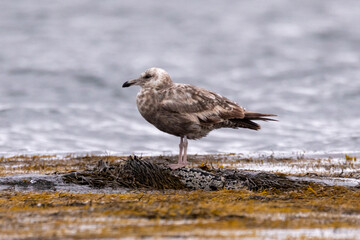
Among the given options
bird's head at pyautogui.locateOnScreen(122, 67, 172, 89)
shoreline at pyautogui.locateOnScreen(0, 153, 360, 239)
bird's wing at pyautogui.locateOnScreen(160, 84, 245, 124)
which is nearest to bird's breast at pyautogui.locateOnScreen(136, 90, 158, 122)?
bird's wing at pyautogui.locateOnScreen(160, 84, 245, 124)

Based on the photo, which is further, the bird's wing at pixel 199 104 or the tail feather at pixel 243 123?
the tail feather at pixel 243 123

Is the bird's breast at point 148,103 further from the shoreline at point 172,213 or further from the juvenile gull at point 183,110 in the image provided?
the shoreline at point 172,213

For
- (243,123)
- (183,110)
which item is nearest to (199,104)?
(183,110)

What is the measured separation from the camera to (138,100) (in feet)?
29.3

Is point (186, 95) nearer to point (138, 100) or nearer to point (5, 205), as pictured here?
point (138, 100)

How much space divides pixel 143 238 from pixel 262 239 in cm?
90

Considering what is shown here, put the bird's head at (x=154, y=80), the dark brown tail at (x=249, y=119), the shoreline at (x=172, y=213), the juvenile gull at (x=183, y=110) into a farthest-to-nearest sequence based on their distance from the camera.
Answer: the dark brown tail at (x=249, y=119) → the bird's head at (x=154, y=80) → the juvenile gull at (x=183, y=110) → the shoreline at (x=172, y=213)

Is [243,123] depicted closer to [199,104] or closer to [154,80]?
[199,104]

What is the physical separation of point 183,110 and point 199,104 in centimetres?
47

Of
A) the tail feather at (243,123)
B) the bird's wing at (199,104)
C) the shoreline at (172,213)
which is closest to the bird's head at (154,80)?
the bird's wing at (199,104)

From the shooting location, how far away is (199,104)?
9.13 metres

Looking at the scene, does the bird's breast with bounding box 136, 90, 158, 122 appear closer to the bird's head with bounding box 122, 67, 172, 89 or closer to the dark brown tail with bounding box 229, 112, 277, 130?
the bird's head with bounding box 122, 67, 172, 89

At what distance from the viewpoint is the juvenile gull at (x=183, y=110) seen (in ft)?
28.5

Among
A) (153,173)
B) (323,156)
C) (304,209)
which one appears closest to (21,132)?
(323,156)
